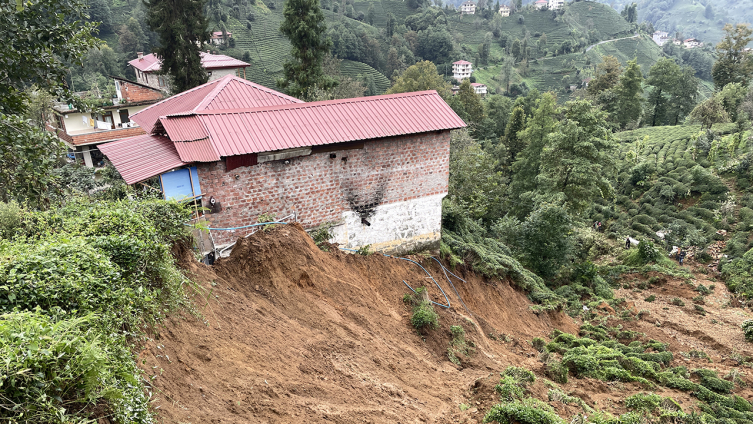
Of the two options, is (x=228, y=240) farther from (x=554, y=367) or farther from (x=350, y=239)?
(x=554, y=367)

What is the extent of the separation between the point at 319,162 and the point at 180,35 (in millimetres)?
16289

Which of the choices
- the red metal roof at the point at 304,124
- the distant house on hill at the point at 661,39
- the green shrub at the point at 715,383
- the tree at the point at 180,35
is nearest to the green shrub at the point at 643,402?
the green shrub at the point at 715,383

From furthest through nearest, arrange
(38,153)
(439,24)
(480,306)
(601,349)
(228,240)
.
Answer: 1. (439,24)
2. (480,306)
3. (601,349)
4. (228,240)
5. (38,153)

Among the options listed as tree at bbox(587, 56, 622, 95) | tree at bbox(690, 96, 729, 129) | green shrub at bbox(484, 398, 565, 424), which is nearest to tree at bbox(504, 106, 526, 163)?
tree at bbox(587, 56, 622, 95)

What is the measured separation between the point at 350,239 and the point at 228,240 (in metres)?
3.01

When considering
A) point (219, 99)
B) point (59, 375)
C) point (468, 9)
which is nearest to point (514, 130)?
point (219, 99)

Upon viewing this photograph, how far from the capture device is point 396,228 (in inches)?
471

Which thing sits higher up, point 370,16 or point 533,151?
point 370,16

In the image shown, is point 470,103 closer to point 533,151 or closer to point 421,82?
point 421,82

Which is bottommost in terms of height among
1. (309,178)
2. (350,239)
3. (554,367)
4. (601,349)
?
(601,349)

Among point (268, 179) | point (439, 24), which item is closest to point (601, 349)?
point (268, 179)

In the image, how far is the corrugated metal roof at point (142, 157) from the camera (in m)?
8.92

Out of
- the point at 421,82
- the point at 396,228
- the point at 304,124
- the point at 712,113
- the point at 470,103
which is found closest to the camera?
the point at 304,124

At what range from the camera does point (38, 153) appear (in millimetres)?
7637
